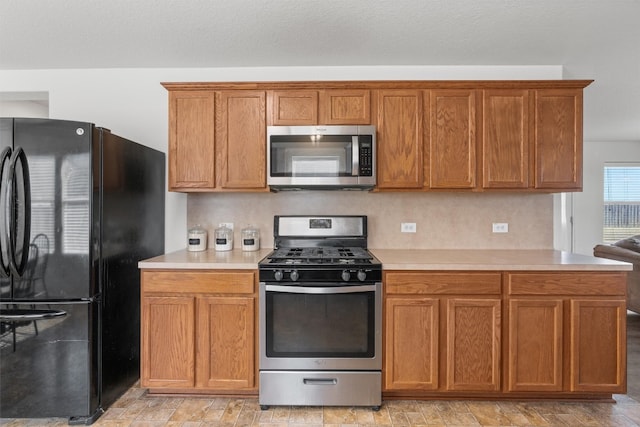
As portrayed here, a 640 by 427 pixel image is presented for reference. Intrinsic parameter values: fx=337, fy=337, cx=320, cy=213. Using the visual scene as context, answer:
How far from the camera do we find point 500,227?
9.15 ft

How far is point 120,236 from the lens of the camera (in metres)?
2.21

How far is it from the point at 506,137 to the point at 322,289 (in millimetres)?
1729

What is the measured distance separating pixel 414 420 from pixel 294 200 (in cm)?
175

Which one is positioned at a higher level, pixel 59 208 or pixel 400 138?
pixel 400 138

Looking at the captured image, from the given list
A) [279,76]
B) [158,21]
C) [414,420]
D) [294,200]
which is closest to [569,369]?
[414,420]

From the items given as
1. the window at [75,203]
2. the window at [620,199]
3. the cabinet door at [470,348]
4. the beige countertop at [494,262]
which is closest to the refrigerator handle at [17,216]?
the window at [75,203]

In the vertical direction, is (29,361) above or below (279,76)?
below

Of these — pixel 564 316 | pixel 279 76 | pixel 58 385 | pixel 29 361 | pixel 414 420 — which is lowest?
pixel 414 420

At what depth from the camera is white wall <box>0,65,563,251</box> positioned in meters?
2.83

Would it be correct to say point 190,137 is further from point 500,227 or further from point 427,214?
point 500,227

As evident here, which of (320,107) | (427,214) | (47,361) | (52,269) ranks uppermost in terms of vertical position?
(320,107)

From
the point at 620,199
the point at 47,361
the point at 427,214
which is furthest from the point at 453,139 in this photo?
the point at 620,199

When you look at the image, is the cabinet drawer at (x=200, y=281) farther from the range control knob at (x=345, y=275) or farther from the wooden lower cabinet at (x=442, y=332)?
the wooden lower cabinet at (x=442, y=332)

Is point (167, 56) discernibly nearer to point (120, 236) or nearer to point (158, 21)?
point (158, 21)
